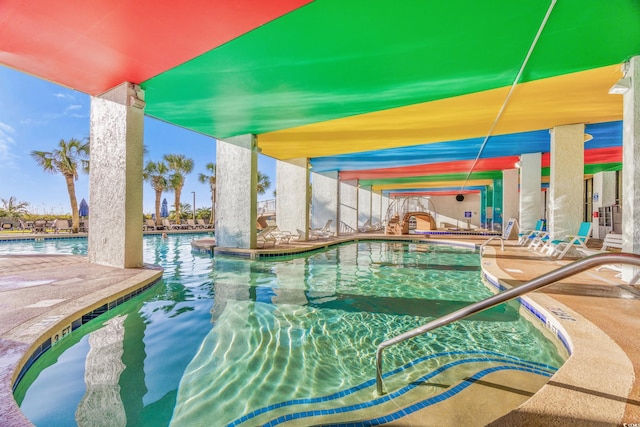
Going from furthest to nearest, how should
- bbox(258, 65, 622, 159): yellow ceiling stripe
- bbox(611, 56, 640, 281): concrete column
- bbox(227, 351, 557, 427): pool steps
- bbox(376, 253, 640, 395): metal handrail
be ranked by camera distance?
bbox(258, 65, 622, 159): yellow ceiling stripe
bbox(611, 56, 640, 281): concrete column
bbox(227, 351, 557, 427): pool steps
bbox(376, 253, 640, 395): metal handrail

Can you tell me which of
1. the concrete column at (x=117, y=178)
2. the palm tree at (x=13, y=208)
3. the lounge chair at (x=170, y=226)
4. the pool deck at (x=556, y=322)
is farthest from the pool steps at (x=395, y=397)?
the palm tree at (x=13, y=208)

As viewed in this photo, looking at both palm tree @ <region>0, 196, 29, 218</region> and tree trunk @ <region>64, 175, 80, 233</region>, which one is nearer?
tree trunk @ <region>64, 175, 80, 233</region>

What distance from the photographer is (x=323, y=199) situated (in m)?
16.5

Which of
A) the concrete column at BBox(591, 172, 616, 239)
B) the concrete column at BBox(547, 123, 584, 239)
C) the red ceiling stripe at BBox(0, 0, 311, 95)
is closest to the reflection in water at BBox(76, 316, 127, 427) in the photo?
the red ceiling stripe at BBox(0, 0, 311, 95)

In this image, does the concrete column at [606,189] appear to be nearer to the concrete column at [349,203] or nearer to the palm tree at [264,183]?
the concrete column at [349,203]

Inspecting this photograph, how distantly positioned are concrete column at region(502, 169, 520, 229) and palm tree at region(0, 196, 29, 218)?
28.5m

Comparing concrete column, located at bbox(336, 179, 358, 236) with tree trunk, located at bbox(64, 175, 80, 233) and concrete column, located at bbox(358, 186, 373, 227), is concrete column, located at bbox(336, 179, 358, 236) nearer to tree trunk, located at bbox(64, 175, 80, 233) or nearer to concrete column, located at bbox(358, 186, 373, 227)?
concrete column, located at bbox(358, 186, 373, 227)

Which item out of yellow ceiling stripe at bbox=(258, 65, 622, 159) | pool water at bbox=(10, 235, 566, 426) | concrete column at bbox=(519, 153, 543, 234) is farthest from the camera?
concrete column at bbox=(519, 153, 543, 234)

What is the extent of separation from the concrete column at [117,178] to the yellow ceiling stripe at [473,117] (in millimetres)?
3889

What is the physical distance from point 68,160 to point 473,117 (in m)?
19.7

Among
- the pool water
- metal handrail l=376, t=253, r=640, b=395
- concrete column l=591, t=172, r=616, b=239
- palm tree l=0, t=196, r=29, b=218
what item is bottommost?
the pool water

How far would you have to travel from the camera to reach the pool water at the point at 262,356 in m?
2.13

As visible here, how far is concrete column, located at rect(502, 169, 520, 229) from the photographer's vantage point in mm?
14427

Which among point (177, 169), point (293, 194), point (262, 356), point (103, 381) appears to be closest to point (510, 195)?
point (293, 194)
